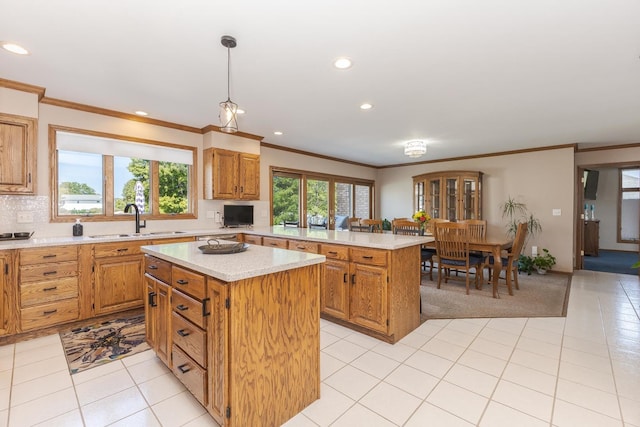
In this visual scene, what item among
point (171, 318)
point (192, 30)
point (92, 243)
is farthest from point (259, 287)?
point (92, 243)

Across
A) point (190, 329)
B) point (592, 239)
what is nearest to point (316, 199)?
Answer: point (190, 329)

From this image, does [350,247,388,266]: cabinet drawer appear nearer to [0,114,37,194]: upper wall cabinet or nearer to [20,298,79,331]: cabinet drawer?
[20,298,79,331]: cabinet drawer

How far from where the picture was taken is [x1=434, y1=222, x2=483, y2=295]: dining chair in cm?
399

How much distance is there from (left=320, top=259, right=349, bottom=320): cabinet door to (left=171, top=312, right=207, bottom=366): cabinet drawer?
1485mm

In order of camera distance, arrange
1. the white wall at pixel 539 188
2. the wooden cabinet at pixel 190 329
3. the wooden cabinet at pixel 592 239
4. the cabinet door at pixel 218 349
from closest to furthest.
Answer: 1. the cabinet door at pixel 218 349
2. the wooden cabinet at pixel 190 329
3. the white wall at pixel 539 188
4. the wooden cabinet at pixel 592 239

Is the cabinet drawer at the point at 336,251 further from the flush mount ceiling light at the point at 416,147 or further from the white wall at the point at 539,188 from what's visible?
the white wall at the point at 539,188

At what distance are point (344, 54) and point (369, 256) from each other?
1.69 m

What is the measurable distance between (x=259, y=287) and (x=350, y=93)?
2.28 metres

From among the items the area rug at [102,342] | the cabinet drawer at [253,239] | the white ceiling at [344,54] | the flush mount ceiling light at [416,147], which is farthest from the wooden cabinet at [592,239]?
the area rug at [102,342]

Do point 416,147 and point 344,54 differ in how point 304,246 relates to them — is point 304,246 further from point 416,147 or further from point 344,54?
point 416,147

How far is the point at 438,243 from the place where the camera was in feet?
14.0

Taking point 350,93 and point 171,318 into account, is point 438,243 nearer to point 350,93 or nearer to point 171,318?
point 350,93

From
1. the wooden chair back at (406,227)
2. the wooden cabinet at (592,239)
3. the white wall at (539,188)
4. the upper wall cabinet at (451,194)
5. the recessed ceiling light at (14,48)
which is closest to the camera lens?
the recessed ceiling light at (14,48)

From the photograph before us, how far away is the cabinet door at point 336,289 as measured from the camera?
2.83 meters
